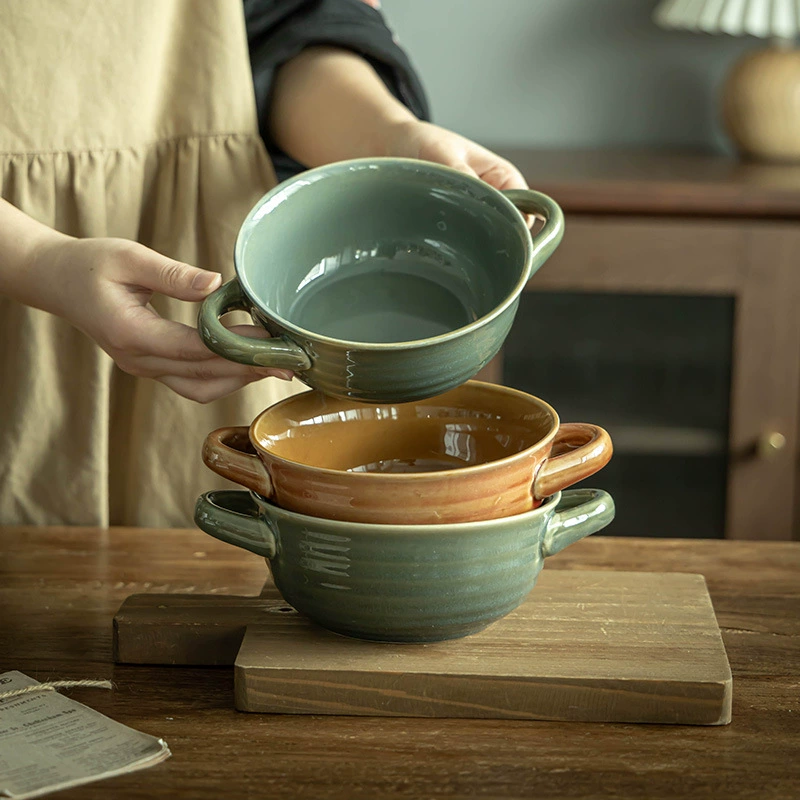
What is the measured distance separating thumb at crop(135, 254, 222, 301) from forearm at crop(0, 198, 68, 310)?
0.11 meters

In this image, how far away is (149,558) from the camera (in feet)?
2.68

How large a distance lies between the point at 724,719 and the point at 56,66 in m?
0.75

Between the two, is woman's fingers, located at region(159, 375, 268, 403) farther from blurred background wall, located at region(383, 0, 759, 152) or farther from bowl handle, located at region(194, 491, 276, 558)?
blurred background wall, located at region(383, 0, 759, 152)

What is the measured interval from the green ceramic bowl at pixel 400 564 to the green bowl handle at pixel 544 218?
0.50 ft

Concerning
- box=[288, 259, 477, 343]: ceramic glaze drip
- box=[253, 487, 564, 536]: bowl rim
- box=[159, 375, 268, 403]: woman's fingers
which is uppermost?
box=[288, 259, 477, 343]: ceramic glaze drip

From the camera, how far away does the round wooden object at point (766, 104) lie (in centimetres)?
170

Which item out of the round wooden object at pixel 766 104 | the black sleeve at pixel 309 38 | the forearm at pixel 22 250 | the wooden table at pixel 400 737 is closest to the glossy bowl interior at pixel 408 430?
the wooden table at pixel 400 737

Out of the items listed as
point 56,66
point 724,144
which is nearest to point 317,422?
point 56,66

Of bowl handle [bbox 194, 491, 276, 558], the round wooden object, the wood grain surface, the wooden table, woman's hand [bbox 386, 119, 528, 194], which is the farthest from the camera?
the round wooden object

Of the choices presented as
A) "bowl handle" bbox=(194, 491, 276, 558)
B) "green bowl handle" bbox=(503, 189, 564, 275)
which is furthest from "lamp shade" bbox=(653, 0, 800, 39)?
"bowl handle" bbox=(194, 491, 276, 558)

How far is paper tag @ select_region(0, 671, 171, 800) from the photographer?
1.73ft

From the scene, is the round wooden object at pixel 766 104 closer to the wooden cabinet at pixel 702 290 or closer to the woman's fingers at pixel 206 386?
→ the wooden cabinet at pixel 702 290

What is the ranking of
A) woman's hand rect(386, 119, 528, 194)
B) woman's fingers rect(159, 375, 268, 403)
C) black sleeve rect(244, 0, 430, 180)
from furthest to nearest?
black sleeve rect(244, 0, 430, 180), woman's hand rect(386, 119, 528, 194), woman's fingers rect(159, 375, 268, 403)

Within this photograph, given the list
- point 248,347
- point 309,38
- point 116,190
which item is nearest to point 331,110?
point 309,38
